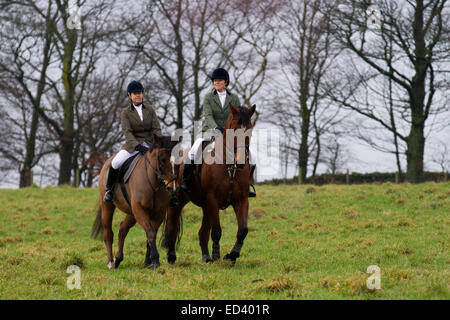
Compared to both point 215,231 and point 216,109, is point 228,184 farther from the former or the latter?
point 216,109

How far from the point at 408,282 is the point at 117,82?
94.4ft

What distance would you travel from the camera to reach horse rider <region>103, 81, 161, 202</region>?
31.0 ft

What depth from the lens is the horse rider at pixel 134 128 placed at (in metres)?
9.46

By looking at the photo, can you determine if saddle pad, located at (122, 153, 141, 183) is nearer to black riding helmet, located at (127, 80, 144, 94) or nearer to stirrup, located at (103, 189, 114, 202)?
stirrup, located at (103, 189, 114, 202)

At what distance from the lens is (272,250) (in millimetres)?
11070

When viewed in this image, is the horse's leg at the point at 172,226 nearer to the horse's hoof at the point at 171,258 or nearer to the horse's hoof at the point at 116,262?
the horse's hoof at the point at 171,258

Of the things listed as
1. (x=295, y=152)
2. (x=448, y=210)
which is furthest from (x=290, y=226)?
Result: (x=295, y=152)

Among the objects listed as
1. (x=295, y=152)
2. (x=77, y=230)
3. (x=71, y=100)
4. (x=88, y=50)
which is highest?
(x=88, y=50)

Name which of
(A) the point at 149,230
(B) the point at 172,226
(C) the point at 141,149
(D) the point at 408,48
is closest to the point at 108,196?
(C) the point at 141,149

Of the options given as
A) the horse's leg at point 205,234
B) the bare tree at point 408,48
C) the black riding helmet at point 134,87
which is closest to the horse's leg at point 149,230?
the horse's leg at point 205,234

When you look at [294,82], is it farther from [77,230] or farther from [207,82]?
[77,230]

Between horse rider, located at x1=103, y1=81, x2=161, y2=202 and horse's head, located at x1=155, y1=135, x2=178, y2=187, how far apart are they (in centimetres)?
99

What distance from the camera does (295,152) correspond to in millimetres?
34656

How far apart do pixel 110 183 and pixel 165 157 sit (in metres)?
1.92
